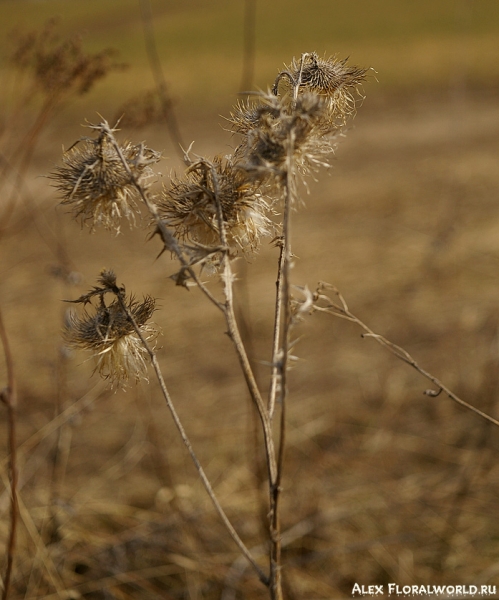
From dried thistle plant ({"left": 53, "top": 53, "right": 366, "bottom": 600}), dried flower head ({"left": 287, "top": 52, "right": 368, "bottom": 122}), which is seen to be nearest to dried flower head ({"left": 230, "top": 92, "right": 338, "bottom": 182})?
dried thistle plant ({"left": 53, "top": 53, "right": 366, "bottom": 600})

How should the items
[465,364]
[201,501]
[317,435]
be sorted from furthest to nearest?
[465,364] < [317,435] < [201,501]

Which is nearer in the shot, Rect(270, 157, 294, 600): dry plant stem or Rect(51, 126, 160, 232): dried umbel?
Rect(270, 157, 294, 600): dry plant stem

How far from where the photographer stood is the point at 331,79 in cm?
129

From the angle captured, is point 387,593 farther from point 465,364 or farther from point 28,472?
point 465,364

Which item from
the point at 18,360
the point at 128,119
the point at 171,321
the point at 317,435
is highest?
the point at 171,321

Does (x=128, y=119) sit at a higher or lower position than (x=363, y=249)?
lower

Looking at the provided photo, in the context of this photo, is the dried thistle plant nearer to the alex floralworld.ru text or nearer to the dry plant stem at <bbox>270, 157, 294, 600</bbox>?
the dry plant stem at <bbox>270, 157, 294, 600</bbox>

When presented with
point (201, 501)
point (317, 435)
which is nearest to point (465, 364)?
point (317, 435)

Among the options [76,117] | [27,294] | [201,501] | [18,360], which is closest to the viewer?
[201,501]

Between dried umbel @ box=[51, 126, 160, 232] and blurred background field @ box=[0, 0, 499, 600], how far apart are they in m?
0.07

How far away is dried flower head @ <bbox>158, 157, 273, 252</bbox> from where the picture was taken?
1.19 metres

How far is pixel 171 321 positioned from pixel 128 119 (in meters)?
3.62

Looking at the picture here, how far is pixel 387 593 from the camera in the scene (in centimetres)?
262

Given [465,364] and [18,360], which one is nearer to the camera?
[465,364]
